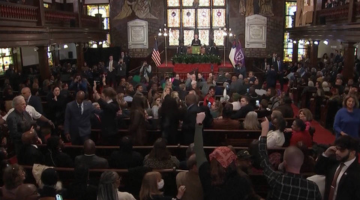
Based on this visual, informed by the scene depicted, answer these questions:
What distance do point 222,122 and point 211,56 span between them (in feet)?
41.8

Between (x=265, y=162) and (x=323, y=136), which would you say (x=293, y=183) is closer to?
(x=265, y=162)

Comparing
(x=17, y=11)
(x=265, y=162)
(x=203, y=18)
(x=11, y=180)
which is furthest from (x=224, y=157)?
(x=203, y=18)

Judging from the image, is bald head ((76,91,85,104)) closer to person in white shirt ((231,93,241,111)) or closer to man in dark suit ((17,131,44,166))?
man in dark suit ((17,131,44,166))

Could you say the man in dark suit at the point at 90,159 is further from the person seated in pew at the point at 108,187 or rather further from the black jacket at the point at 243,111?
the black jacket at the point at 243,111

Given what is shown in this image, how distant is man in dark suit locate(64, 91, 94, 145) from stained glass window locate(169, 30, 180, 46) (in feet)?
58.2

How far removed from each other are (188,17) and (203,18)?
1.03 meters

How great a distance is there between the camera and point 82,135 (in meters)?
6.73

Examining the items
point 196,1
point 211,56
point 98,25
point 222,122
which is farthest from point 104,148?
point 196,1

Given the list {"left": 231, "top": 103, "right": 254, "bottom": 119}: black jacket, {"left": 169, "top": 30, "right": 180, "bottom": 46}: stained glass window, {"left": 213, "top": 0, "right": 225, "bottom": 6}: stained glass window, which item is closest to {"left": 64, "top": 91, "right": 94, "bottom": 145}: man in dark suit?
{"left": 231, "top": 103, "right": 254, "bottom": 119}: black jacket

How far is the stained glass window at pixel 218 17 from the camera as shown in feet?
77.0

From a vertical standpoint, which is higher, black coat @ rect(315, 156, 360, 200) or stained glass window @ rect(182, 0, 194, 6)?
stained glass window @ rect(182, 0, 194, 6)

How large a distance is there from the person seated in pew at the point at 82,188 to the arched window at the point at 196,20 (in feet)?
66.1

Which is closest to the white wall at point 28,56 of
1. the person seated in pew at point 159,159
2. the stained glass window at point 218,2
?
the stained glass window at point 218,2

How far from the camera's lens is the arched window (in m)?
23.5
